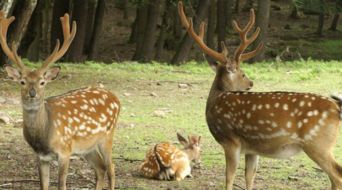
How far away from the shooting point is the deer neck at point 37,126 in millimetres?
7195

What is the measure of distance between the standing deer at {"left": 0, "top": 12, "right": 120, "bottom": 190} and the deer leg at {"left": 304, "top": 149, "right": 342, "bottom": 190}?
1905mm

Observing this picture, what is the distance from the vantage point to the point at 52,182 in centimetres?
833

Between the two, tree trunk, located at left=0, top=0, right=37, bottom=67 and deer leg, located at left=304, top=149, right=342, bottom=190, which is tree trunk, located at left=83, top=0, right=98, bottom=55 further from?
deer leg, located at left=304, top=149, right=342, bottom=190

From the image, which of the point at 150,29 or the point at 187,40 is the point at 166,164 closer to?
the point at 187,40

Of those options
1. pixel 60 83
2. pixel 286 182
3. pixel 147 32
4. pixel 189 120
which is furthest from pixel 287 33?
pixel 286 182

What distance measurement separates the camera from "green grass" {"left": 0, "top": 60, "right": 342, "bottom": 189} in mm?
9070

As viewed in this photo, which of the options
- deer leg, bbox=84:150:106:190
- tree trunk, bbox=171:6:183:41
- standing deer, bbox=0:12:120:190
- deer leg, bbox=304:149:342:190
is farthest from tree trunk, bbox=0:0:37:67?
tree trunk, bbox=171:6:183:41

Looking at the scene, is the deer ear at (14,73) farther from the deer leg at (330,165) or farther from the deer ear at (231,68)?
the deer leg at (330,165)

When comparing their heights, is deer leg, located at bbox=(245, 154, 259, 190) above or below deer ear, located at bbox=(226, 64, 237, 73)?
below

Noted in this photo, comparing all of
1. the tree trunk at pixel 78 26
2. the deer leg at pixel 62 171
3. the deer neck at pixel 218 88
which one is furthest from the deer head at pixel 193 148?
the tree trunk at pixel 78 26

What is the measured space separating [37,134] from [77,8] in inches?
631

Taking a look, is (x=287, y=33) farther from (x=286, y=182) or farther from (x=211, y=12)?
(x=286, y=182)

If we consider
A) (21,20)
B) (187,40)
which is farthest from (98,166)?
(187,40)

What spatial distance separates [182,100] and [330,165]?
24.0 ft
